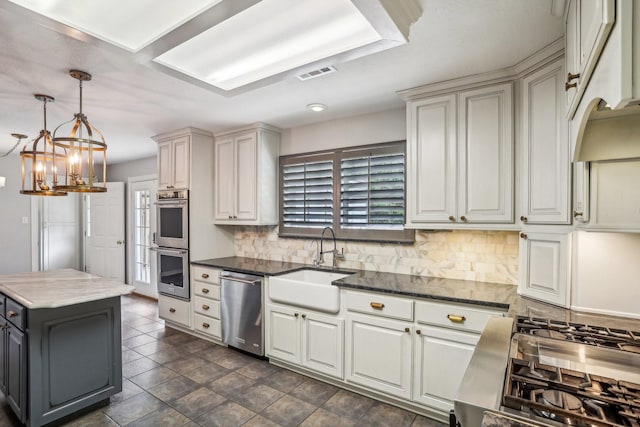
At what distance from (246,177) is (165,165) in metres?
1.12

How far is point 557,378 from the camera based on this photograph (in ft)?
3.24

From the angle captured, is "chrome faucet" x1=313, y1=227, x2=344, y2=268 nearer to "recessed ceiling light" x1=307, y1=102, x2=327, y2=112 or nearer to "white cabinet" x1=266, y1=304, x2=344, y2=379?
"white cabinet" x1=266, y1=304, x2=344, y2=379

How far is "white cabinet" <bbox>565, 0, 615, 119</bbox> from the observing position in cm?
76

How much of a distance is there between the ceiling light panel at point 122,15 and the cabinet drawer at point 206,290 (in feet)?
7.98

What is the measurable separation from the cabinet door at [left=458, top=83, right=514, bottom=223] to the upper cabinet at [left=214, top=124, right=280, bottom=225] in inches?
80.0

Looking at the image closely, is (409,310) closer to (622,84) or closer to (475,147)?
(475,147)

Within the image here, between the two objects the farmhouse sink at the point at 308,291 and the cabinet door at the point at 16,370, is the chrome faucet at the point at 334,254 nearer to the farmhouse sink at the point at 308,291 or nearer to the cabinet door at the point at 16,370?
the farmhouse sink at the point at 308,291

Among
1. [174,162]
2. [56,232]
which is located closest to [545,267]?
[174,162]

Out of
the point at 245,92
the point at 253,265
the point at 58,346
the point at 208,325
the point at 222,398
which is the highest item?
the point at 245,92

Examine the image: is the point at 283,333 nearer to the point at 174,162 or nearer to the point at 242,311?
the point at 242,311

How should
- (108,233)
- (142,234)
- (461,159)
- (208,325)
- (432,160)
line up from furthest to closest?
1. (108,233)
2. (142,234)
3. (208,325)
4. (432,160)
5. (461,159)

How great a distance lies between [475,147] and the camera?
7.62ft

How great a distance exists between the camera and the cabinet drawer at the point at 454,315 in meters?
2.03

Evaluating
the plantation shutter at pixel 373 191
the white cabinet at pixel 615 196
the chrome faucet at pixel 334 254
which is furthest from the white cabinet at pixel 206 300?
the white cabinet at pixel 615 196
